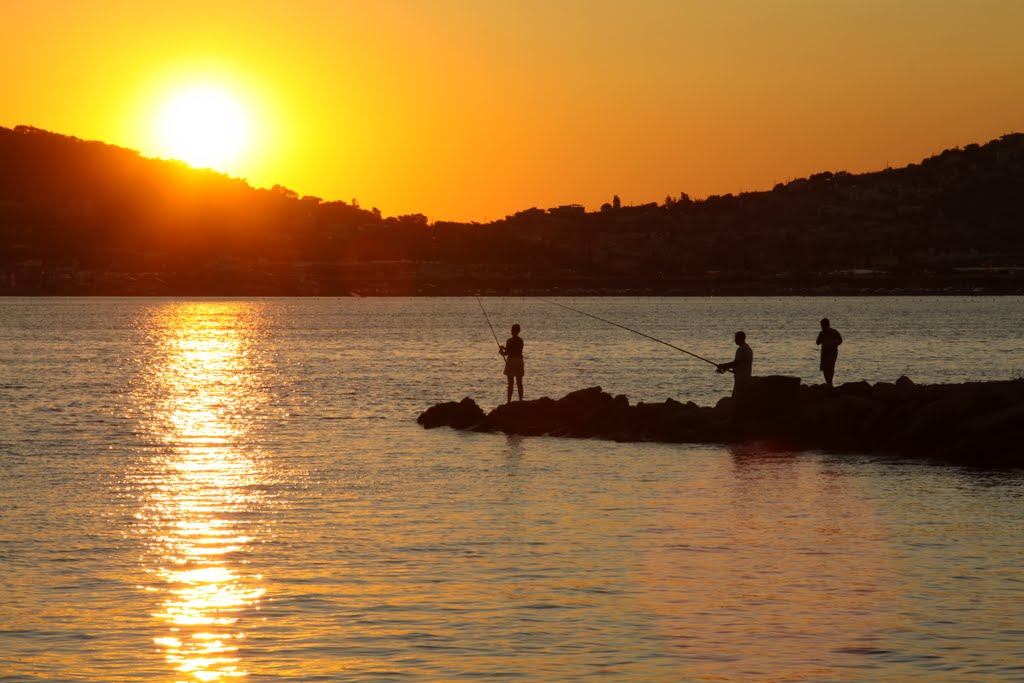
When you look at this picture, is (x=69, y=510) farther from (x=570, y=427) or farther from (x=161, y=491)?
(x=570, y=427)

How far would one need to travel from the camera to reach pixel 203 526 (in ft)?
49.1

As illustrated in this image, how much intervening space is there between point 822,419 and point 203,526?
1102 centimetres

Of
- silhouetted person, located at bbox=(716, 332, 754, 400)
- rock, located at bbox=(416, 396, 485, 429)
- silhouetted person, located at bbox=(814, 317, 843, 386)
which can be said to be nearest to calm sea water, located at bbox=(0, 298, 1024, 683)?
rock, located at bbox=(416, 396, 485, 429)

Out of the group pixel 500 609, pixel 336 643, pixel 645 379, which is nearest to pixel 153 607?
pixel 336 643

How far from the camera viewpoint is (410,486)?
1808cm

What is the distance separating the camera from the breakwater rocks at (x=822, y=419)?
798 inches

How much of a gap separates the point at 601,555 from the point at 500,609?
2.28m

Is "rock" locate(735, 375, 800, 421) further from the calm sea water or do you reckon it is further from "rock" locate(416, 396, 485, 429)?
"rock" locate(416, 396, 485, 429)

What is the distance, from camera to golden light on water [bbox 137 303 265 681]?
9953mm

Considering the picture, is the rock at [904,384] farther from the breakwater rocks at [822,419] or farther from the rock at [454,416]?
the rock at [454,416]

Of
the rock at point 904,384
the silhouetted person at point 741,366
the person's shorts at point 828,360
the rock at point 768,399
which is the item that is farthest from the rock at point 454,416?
the rock at point 904,384

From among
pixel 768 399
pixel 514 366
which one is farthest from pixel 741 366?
pixel 514 366

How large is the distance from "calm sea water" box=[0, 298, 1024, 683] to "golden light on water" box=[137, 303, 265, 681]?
40 mm

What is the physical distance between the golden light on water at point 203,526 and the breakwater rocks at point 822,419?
5506mm
